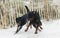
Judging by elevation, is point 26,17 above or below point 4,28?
above

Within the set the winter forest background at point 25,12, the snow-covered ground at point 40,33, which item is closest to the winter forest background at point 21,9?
the winter forest background at point 25,12

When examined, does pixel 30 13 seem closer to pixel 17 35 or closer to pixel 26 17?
pixel 26 17

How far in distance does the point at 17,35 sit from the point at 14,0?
1.29 metres

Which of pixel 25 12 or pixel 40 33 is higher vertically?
pixel 25 12

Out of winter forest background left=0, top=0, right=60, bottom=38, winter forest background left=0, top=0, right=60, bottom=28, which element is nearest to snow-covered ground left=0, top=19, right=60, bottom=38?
winter forest background left=0, top=0, right=60, bottom=38

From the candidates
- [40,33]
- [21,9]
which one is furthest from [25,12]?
[40,33]

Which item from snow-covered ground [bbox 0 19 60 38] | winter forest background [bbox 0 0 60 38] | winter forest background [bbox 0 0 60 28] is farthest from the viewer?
winter forest background [bbox 0 0 60 28]

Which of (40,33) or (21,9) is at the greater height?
(21,9)

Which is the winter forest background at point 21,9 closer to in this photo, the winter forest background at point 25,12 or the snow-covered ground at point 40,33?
the winter forest background at point 25,12

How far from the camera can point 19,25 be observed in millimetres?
4102

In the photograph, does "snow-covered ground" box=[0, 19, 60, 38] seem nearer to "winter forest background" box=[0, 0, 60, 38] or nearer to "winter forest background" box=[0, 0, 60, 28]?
"winter forest background" box=[0, 0, 60, 38]

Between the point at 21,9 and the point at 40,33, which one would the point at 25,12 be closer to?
the point at 21,9

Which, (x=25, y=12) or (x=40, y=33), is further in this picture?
(x=25, y=12)

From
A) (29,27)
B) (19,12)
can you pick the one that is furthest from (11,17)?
(29,27)
